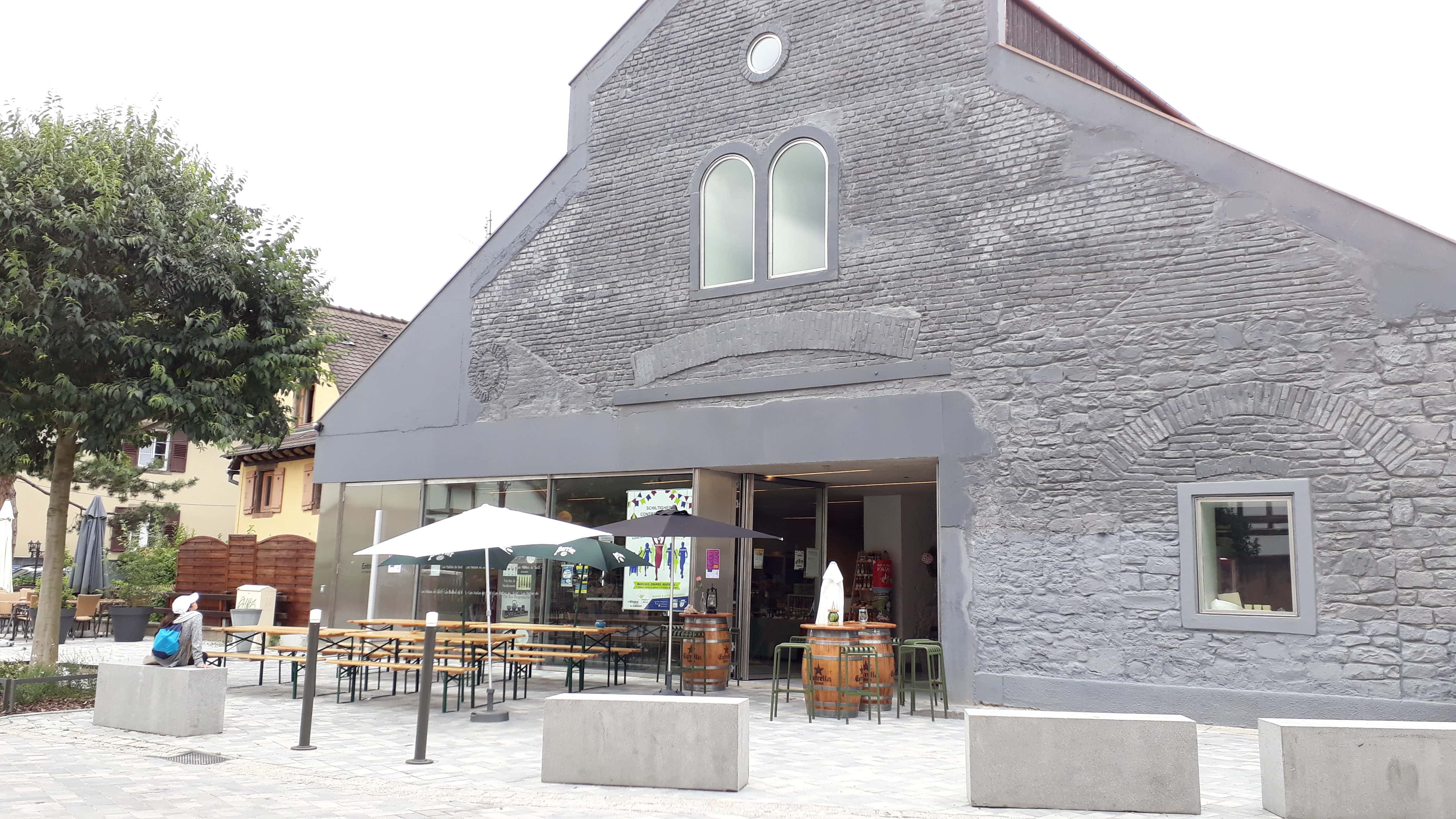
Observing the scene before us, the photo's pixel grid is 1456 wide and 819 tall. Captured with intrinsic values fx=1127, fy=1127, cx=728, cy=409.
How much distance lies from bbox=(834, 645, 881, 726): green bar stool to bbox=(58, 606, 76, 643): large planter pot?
14847 mm

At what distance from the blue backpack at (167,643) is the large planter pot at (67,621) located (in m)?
10.8

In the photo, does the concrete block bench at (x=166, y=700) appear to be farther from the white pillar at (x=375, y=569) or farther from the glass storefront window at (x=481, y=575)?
the white pillar at (x=375, y=569)

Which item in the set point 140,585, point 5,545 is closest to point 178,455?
point 140,585

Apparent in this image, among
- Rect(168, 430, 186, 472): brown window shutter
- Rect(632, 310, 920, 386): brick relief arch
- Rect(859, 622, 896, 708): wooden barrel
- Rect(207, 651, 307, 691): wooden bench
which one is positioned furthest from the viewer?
Rect(168, 430, 186, 472): brown window shutter

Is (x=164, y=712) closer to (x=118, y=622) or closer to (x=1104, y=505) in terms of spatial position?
(x=1104, y=505)

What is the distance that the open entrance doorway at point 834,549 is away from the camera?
1395 centimetres

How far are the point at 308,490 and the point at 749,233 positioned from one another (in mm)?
14539

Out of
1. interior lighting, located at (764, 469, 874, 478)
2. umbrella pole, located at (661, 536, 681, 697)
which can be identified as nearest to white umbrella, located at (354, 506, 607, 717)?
umbrella pole, located at (661, 536, 681, 697)

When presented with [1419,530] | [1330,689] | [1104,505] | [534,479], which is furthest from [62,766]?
[1419,530]

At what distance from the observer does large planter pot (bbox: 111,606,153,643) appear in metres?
20.1

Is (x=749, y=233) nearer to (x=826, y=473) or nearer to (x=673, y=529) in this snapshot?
(x=826, y=473)

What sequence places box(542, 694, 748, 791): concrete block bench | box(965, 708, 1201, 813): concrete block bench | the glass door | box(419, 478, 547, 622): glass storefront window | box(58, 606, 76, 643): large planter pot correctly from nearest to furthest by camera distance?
1. box(965, 708, 1201, 813): concrete block bench
2. box(542, 694, 748, 791): concrete block bench
3. the glass door
4. box(419, 478, 547, 622): glass storefront window
5. box(58, 606, 76, 643): large planter pot

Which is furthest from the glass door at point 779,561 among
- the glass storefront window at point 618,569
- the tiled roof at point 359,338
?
the tiled roof at point 359,338

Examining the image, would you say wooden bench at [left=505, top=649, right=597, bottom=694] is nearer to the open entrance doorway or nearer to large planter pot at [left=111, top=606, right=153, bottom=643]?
the open entrance doorway
